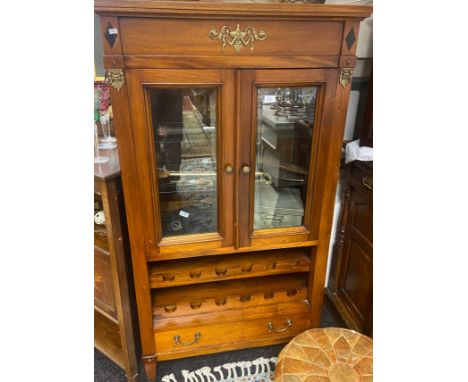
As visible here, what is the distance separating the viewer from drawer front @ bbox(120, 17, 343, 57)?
3.06 ft

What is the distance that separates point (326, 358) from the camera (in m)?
1.10

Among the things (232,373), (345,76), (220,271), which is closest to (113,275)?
(220,271)

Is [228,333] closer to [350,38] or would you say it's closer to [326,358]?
[326,358]

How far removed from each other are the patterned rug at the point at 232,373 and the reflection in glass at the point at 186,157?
74 centimetres

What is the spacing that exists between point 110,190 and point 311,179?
73 cm

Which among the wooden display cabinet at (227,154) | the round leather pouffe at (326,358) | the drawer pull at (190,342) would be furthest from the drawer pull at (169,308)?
the round leather pouffe at (326,358)

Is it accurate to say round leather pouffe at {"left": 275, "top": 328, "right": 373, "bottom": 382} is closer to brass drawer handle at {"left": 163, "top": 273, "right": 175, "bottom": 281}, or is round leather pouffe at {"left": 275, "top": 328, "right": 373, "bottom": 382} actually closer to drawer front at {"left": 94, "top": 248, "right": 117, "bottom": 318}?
brass drawer handle at {"left": 163, "top": 273, "right": 175, "bottom": 281}

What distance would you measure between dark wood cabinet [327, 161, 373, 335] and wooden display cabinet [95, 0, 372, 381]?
0.93 feet

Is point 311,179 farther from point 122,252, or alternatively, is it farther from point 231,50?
point 122,252

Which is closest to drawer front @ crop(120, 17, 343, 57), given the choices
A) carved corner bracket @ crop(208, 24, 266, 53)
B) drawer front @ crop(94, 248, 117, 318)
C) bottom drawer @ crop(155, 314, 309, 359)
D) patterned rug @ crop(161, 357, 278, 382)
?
carved corner bracket @ crop(208, 24, 266, 53)

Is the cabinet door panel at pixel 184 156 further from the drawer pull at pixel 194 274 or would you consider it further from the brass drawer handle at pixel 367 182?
the brass drawer handle at pixel 367 182

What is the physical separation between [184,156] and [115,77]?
37 centimetres

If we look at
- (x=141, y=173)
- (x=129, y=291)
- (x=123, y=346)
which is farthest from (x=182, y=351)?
(x=141, y=173)

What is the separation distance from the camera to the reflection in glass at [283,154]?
114 centimetres
